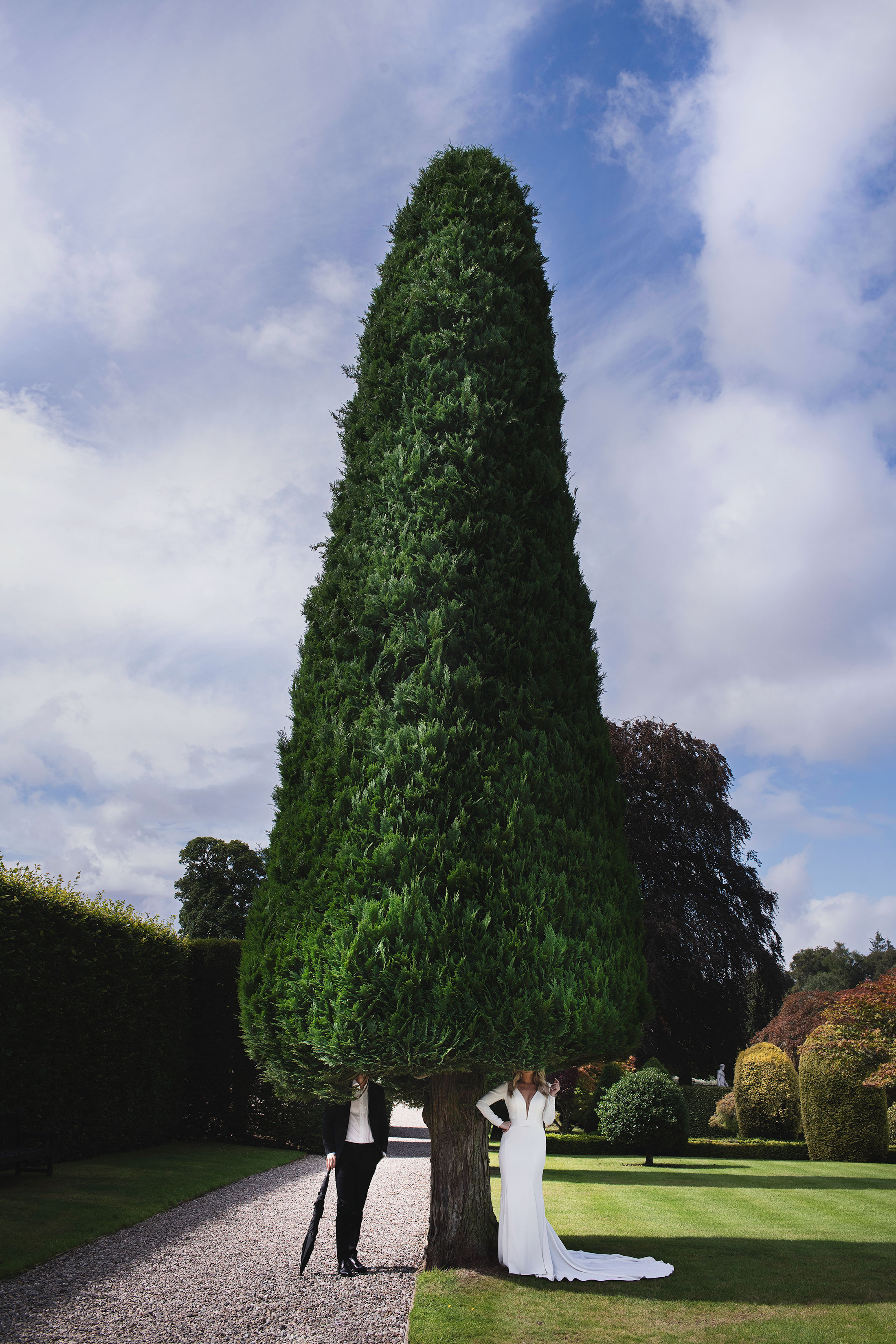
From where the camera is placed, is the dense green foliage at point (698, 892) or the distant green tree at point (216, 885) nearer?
the dense green foliage at point (698, 892)

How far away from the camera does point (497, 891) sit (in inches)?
251

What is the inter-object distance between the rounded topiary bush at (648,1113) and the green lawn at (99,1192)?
6378 millimetres

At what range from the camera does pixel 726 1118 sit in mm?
20516

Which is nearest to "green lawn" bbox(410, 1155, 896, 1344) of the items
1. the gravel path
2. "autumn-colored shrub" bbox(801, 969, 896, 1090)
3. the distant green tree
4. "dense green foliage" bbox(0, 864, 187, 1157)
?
the gravel path

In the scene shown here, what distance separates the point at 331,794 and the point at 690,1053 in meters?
22.0

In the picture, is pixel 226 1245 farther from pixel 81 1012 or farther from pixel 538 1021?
pixel 81 1012

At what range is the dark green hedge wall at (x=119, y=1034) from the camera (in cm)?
1091

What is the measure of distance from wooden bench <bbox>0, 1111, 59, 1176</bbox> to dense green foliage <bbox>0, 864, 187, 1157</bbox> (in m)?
0.42

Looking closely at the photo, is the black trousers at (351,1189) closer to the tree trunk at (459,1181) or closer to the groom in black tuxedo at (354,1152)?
the groom in black tuxedo at (354,1152)

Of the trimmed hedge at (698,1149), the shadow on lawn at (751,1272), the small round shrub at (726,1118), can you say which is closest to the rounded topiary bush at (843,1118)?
the trimmed hedge at (698,1149)

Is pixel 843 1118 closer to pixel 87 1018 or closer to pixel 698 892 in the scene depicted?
pixel 698 892

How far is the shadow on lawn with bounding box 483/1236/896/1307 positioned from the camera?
6.15m

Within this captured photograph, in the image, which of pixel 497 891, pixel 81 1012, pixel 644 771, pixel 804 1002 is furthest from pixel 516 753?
pixel 804 1002

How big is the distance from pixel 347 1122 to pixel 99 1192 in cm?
479
